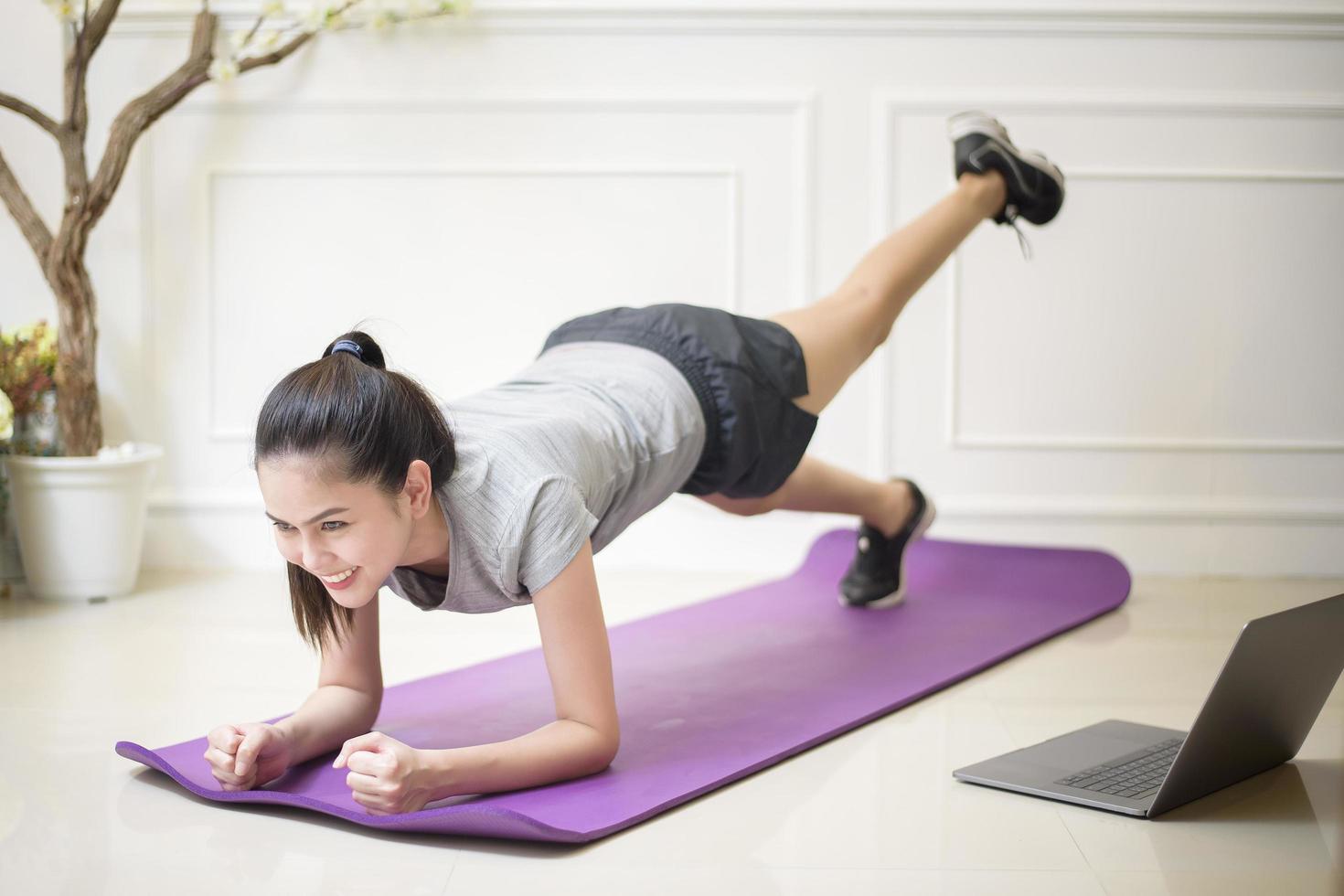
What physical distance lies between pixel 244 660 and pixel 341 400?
3.28ft

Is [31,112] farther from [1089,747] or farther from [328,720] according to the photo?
[1089,747]

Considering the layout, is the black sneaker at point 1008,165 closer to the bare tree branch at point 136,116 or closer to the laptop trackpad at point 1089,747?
the laptop trackpad at point 1089,747

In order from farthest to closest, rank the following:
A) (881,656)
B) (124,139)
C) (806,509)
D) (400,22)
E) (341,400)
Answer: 1. (400,22)
2. (124,139)
3. (806,509)
4. (881,656)
5. (341,400)

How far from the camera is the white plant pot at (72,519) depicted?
101 inches

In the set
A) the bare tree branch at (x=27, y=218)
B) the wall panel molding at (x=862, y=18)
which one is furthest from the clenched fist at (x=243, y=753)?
the wall panel molding at (x=862, y=18)

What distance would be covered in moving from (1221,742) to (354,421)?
100 centimetres

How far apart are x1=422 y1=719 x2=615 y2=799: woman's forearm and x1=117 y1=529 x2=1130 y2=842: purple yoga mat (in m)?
0.02

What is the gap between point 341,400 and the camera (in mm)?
1308

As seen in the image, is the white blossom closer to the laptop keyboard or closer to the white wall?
the white wall

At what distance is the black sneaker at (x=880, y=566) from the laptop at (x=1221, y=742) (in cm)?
78

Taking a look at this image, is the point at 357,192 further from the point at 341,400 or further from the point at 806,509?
the point at 341,400

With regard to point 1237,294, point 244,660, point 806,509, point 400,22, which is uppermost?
point 400,22

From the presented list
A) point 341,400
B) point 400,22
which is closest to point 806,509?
point 341,400

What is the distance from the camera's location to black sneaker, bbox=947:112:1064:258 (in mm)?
2287
